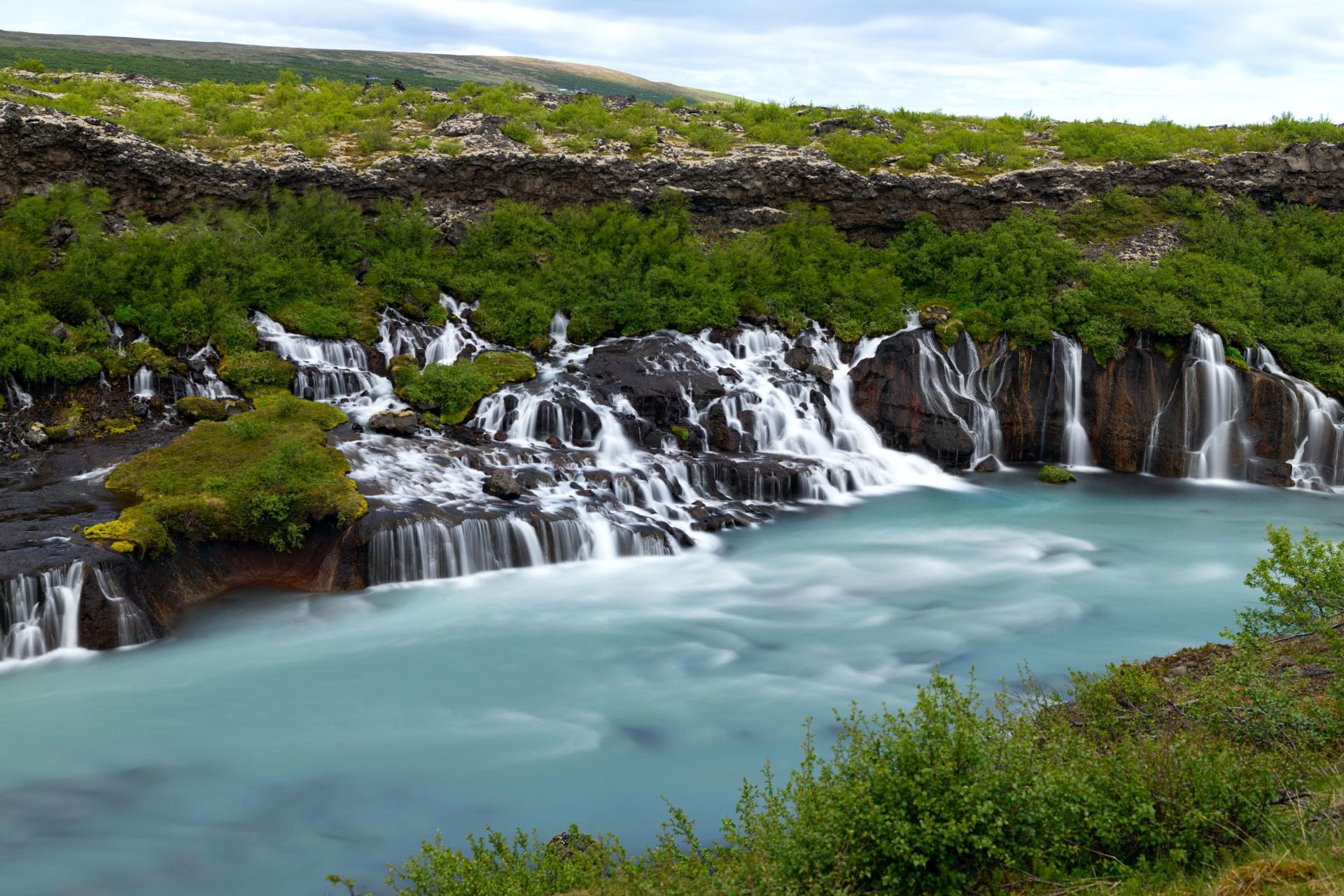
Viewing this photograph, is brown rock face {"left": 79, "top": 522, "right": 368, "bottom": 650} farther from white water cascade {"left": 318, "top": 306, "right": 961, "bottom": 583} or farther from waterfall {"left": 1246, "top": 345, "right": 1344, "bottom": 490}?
waterfall {"left": 1246, "top": 345, "right": 1344, "bottom": 490}

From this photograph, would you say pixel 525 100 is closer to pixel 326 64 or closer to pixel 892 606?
pixel 892 606

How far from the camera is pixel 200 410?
808 inches

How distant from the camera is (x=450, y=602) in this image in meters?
16.0

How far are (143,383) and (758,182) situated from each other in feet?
64.8

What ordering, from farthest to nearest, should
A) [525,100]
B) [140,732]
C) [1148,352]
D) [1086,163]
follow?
1. [525,100]
2. [1086,163]
3. [1148,352]
4. [140,732]

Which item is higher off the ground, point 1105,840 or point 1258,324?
point 1258,324

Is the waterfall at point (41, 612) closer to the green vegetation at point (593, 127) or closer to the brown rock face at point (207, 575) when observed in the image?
the brown rock face at point (207, 575)

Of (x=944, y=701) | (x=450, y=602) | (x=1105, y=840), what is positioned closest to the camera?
(x=1105, y=840)

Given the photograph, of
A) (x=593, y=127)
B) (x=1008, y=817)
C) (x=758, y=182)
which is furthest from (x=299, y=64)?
(x=1008, y=817)

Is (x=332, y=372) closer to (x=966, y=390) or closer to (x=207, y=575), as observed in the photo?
(x=207, y=575)

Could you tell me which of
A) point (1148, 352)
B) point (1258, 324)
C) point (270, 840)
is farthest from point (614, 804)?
point (1258, 324)

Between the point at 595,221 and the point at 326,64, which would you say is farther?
the point at 326,64

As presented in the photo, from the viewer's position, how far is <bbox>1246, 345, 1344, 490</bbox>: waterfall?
78.0ft

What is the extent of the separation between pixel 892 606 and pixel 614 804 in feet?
24.5
